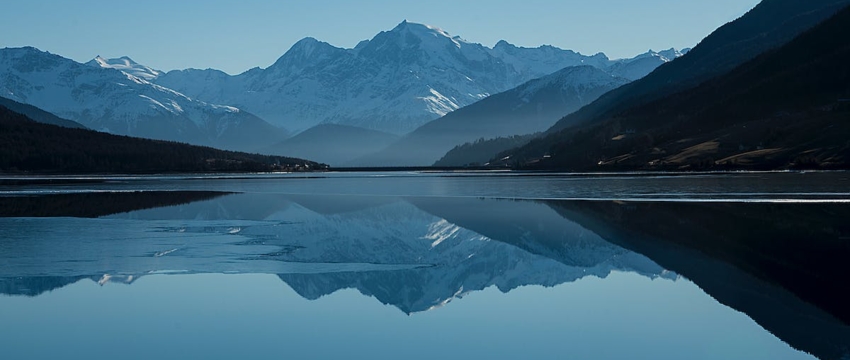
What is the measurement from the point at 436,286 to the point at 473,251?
10.9 metres

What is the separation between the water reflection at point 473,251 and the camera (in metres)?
33.5

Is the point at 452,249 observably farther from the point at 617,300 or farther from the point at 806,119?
the point at 806,119

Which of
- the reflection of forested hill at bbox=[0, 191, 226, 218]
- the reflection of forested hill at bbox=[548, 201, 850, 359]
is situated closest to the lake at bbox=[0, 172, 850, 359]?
the reflection of forested hill at bbox=[548, 201, 850, 359]

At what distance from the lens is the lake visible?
2648 centimetres

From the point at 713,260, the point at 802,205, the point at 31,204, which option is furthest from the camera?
the point at 31,204

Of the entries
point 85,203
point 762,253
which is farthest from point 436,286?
point 85,203

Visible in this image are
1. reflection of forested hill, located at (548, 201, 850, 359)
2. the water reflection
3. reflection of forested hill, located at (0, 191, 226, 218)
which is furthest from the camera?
reflection of forested hill, located at (0, 191, 226, 218)

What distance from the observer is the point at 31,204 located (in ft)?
280

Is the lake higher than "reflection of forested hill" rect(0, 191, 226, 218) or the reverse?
the reverse

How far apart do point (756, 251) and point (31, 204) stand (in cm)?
6905

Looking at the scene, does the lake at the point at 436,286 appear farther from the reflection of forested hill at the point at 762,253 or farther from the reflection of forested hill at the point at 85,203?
the reflection of forested hill at the point at 85,203

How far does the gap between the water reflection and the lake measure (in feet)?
0.55

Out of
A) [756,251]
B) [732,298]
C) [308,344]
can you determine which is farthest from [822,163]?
[308,344]

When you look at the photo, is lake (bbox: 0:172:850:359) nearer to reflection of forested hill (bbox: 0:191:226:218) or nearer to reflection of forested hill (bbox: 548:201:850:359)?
reflection of forested hill (bbox: 548:201:850:359)
